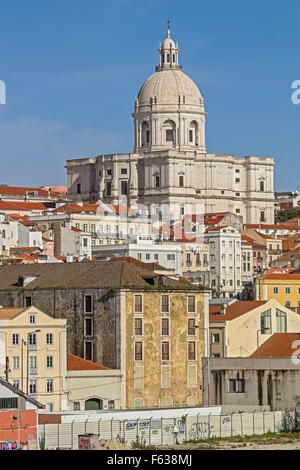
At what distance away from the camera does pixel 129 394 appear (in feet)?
267

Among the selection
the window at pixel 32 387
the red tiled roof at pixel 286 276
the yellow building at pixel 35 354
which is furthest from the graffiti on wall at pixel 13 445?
the red tiled roof at pixel 286 276

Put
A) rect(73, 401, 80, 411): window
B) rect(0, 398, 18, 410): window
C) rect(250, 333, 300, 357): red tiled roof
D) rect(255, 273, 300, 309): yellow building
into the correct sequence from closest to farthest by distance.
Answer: rect(0, 398, 18, 410): window, rect(73, 401, 80, 411): window, rect(250, 333, 300, 357): red tiled roof, rect(255, 273, 300, 309): yellow building

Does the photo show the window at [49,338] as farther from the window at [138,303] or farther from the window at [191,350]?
the window at [191,350]

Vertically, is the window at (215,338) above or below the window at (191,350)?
above

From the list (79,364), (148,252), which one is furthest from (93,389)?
(148,252)

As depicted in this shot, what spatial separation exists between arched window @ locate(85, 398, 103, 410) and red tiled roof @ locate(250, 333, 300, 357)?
35.8 feet

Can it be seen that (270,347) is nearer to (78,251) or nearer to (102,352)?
(102,352)

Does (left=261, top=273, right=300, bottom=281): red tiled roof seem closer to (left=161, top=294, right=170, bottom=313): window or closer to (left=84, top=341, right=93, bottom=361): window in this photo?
(left=161, top=294, right=170, bottom=313): window

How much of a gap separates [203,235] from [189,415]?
8505cm

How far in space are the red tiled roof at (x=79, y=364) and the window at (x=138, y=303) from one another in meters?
4.17

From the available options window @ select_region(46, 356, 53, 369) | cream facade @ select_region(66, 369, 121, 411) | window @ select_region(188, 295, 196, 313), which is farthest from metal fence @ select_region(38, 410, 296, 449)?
window @ select_region(188, 295, 196, 313)

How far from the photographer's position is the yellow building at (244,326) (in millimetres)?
91625

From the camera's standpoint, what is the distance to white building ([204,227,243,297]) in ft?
490
